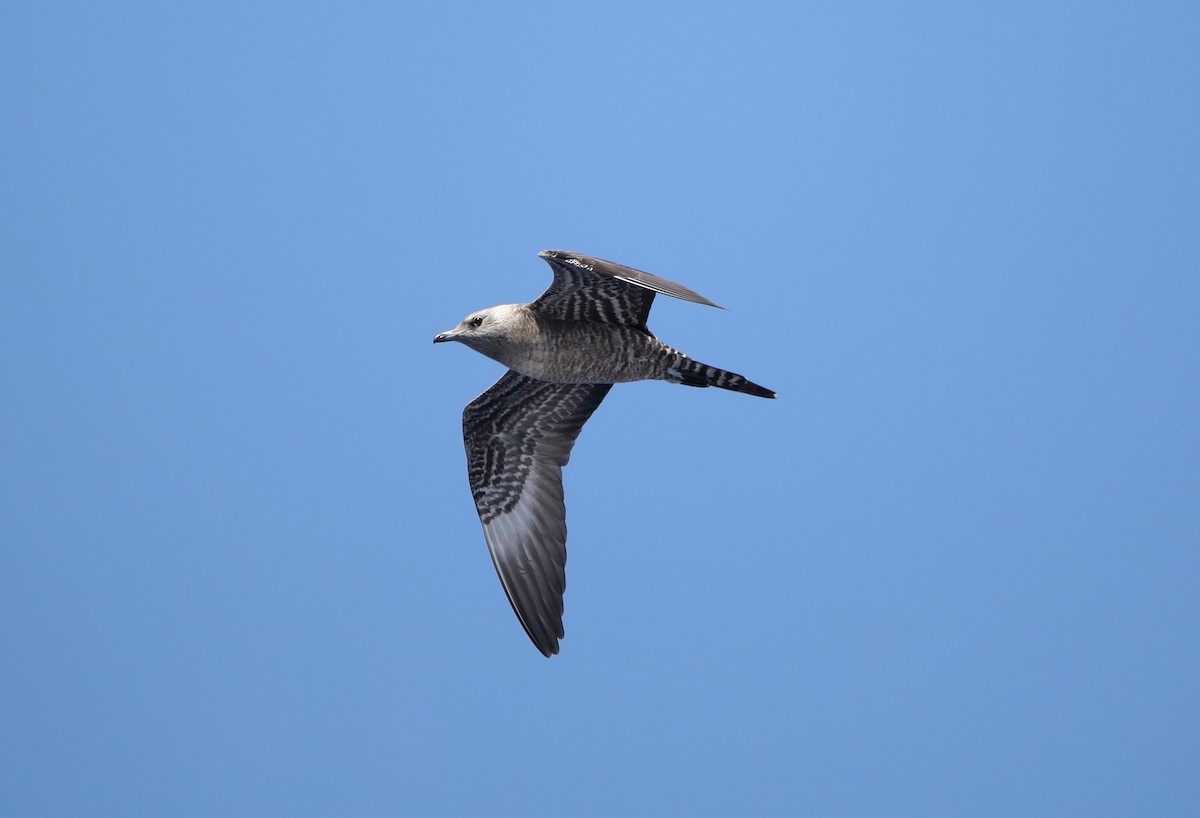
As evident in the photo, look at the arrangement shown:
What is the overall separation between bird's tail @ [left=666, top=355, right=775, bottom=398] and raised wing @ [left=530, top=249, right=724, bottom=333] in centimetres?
42

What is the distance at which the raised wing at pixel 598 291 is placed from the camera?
31.5ft

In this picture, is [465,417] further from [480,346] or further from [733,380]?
[733,380]

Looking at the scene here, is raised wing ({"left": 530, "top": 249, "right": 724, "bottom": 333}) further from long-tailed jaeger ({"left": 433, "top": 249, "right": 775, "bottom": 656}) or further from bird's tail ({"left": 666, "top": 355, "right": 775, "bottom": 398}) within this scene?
bird's tail ({"left": 666, "top": 355, "right": 775, "bottom": 398})

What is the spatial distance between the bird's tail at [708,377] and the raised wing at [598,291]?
1.39 feet

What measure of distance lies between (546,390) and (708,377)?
161cm

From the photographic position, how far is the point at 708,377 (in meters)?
11.0

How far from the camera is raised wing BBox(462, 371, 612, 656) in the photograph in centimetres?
1180

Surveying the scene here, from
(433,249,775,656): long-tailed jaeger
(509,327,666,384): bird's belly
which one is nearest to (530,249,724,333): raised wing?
(433,249,775,656): long-tailed jaeger

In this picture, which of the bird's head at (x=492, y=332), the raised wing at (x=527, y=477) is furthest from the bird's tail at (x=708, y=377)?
the bird's head at (x=492, y=332)

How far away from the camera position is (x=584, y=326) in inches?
425

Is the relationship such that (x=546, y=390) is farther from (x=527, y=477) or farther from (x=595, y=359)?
(x=595, y=359)

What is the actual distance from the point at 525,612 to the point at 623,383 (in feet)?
7.33

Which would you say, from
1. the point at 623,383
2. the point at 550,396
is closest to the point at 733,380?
the point at 623,383

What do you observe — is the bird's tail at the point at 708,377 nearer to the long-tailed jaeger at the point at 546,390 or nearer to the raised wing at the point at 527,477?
the long-tailed jaeger at the point at 546,390
